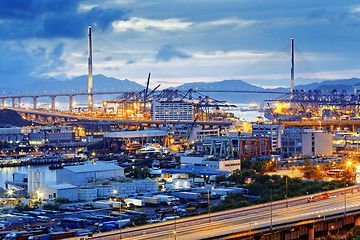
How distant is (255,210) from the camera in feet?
25.9

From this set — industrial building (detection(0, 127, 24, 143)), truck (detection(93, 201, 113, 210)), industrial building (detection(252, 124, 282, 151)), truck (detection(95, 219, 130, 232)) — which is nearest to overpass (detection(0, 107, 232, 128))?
industrial building (detection(0, 127, 24, 143))

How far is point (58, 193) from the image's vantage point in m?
11.0

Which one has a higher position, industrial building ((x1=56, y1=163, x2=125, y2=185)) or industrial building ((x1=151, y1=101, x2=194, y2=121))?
industrial building ((x1=151, y1=101, x2=194, y2=121))

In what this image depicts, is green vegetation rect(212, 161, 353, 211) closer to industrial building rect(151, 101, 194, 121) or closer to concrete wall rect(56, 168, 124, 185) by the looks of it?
concrete wall rect(56, 168, 124, 185)

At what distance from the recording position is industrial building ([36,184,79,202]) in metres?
11.0

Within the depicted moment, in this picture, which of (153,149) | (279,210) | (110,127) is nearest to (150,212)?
(279,210)

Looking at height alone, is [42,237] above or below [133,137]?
below

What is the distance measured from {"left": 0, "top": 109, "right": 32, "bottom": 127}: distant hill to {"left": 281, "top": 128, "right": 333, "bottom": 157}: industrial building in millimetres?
18680

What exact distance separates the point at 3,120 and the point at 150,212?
2712 centimetres

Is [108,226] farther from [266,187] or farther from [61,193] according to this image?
→ [266,187]

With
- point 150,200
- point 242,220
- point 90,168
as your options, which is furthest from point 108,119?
point 242,220

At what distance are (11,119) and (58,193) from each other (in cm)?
2571

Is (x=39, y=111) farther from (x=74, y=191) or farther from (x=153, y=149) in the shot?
(x=74, y=191)

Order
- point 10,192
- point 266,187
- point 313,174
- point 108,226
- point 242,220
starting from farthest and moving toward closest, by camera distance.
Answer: point 313,174 < point 10,192 < point 266,187 < point 108,226 < point 242,220
